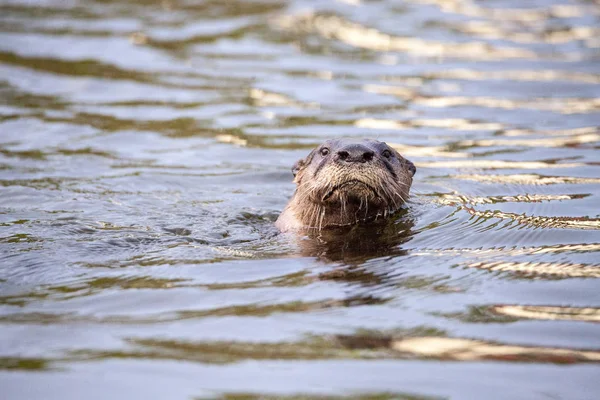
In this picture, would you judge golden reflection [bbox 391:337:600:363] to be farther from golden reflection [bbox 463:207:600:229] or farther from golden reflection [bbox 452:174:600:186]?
golden reflection [bbox 452:174:600:186]

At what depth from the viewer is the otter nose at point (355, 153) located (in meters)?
5.64

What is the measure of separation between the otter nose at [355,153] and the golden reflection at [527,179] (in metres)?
2.12

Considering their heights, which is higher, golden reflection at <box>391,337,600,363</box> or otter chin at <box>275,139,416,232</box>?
otter chin at <box>275,139,416,232</box>

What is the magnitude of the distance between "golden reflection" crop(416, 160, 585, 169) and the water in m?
0.03

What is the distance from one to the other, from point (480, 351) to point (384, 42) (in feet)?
32.8

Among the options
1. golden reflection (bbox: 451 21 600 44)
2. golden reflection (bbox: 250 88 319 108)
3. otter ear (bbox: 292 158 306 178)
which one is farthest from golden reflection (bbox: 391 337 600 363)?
golden reflection (bbox: 451 21 600 44)

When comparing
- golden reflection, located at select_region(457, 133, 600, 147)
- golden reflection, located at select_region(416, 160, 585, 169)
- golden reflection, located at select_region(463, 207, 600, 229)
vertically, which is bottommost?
golden reflection, located at select_region(463, 207, 600, 229)

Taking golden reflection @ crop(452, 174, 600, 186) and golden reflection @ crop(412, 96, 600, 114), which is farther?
golden reflection @ crop(412, 96, 600, 114)

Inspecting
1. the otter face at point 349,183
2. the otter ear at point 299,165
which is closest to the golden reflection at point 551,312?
the otter face at point 349,183

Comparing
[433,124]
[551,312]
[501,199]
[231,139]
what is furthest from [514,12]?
[551,312]

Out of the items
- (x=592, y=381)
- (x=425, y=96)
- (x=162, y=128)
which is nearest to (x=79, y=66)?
(x=162, y=128)

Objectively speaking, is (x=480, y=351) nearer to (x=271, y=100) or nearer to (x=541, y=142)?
(x=541, y=142)

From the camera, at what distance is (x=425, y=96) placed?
10.7m

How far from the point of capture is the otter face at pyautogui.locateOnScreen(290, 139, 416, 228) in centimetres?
568
